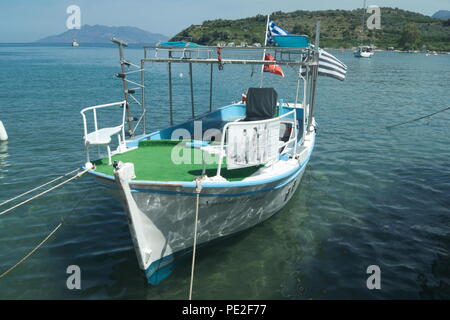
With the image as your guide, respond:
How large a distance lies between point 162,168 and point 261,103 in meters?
4.70

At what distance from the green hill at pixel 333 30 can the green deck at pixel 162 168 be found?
340 feet

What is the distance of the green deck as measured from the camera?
730 centimetres

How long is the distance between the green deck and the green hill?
103640 millimetres

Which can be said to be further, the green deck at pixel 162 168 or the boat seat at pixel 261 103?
the boat seat at pixel 261 103

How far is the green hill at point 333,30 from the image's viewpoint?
122312 mm

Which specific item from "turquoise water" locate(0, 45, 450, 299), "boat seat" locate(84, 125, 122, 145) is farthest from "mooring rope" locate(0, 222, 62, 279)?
"boat seat" locate(84, 125, 122, 145)

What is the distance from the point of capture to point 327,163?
47.6ft

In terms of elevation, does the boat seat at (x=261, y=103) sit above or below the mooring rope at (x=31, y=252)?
above
